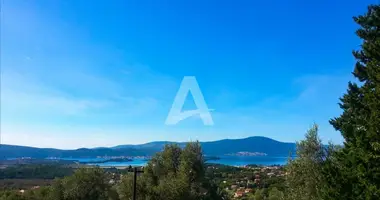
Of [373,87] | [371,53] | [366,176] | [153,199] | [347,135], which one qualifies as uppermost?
[371,53]

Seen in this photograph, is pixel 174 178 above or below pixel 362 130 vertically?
below

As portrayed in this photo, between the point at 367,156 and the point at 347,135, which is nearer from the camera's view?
the point at 367,156

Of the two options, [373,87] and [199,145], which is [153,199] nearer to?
[199,145]

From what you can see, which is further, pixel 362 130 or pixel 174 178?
pixel 174 178

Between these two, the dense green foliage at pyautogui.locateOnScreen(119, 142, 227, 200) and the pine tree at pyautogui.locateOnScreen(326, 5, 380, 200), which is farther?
the dense green foliage at pyautogui.locateOnScreen(119, 142, 227, 200)

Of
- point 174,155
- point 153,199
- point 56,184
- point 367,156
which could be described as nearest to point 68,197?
point 56,184

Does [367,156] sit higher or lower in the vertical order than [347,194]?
higher

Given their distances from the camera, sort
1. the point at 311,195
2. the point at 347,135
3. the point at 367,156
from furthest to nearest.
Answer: the point at 311,195
the point at 347,135
the point at 367,156

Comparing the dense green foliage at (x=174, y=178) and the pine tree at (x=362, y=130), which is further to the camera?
the dense green foliage at (x=174, y=178)
